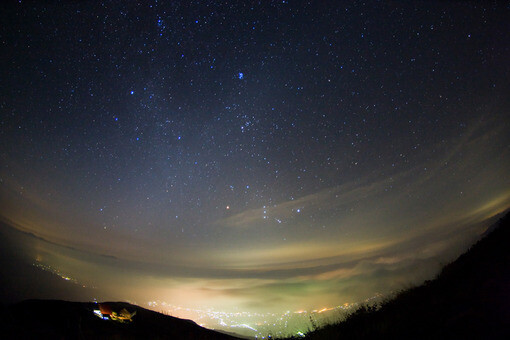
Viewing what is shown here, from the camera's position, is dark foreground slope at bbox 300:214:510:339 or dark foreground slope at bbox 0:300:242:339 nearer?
dark foreground slope at bbox 300:214:510:339

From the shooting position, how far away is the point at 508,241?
7266 mm

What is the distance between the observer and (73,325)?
739 centimetres

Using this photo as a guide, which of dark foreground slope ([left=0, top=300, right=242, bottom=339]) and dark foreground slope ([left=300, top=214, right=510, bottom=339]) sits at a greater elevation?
dark foreground slope ([left=300, top=214, right=510, bottom=339])

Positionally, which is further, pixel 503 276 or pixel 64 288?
pixel 64 288

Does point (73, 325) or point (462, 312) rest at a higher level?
point (462, 312)

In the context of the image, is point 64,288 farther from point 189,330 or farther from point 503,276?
point 503,276

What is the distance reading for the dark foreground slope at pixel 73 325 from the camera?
17.0ft

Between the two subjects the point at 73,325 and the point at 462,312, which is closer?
the point at 462,312

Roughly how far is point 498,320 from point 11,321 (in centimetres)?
964

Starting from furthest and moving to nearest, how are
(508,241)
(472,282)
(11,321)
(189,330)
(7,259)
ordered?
(7,259) → (189,330) → (508,241) → (472,282) → (11,321)

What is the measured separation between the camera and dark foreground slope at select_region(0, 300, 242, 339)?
5195 mm

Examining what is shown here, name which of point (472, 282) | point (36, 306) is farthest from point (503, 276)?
point (36, 306)

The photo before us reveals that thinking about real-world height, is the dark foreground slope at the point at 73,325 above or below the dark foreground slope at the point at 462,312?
below

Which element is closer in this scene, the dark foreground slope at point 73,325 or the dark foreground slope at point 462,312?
the dark foreground slope at point 462,312
